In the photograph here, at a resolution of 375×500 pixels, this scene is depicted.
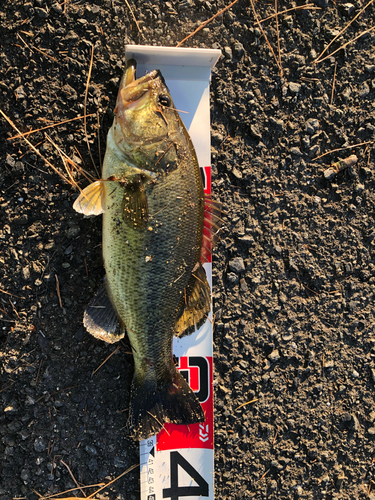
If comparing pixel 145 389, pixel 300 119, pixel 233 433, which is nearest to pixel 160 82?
pixel 300 119

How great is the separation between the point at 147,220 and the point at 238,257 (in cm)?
104

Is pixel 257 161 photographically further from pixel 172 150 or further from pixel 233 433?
pixel 233 433

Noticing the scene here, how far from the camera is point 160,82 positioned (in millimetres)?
1978

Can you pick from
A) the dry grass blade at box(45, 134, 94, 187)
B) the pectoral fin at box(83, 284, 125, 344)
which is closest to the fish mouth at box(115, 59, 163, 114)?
the dry grass blade at box(45, 134, 94, 187)

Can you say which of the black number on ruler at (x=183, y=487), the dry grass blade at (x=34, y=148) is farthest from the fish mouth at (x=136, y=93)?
the black number on ruler at (x=183, y=487)

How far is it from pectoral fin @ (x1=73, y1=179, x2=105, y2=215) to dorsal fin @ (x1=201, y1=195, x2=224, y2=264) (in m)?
→ 0.69

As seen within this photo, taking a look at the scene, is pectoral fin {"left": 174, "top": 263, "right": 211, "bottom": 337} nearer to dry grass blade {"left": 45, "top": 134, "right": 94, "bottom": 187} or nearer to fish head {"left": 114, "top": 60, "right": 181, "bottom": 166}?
fish head {"left": 114, "top": 60, "right": 181, "bottom": 166}

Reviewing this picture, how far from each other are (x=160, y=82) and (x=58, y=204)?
3.69ft

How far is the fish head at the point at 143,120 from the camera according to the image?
188 cm

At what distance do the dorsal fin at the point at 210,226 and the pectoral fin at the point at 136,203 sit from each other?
46 cm

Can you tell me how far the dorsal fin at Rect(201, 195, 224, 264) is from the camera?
210 centimetres

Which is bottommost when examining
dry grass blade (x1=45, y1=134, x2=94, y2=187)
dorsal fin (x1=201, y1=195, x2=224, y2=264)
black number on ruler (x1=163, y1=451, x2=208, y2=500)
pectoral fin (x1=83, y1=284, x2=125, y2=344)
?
black number on ruler (x1=163, y1=451, x2=208, y2=500)

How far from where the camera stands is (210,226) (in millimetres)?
2135

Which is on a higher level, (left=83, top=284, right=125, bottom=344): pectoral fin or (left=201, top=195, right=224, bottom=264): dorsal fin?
(left=201, top=195, right=224, bottom=264): dorsal fin
